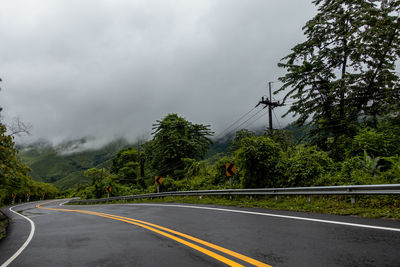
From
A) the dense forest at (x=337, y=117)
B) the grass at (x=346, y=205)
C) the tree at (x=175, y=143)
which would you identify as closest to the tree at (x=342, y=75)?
the dense forest at (x=337, y=117)

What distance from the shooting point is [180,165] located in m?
Result: 32.8

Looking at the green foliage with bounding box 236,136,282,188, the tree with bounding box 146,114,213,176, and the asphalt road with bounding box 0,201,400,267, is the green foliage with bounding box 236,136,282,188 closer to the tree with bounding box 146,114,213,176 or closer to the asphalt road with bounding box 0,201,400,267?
the asphalt road with bounding box 0,201,400,267

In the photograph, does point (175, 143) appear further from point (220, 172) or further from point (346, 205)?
point (346, 205)

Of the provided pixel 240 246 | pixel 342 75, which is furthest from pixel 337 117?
pixel 240 246

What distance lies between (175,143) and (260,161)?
20355mm

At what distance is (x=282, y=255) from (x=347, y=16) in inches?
625

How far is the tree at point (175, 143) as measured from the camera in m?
32.5

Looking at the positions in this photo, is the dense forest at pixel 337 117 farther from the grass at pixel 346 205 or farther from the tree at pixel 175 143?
the tree at pixel 175 143

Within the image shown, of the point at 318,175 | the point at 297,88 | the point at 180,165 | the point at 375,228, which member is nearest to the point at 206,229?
the point at 375,228

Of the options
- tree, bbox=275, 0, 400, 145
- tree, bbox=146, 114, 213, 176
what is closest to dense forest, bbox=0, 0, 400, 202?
tree, bbox=275, 0, 400, 145

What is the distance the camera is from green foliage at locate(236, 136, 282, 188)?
12.8 m

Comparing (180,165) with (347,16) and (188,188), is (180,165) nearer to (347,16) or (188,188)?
(188,188)

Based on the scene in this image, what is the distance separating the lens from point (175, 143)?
32.2 meters

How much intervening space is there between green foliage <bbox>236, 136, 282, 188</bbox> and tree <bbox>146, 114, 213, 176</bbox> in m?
18.4
